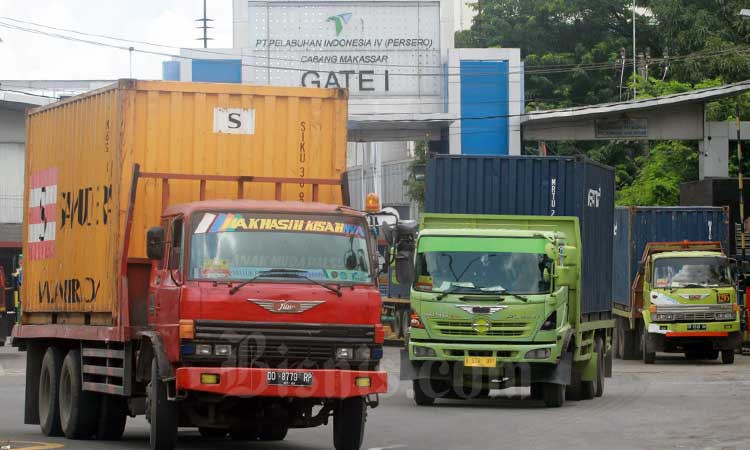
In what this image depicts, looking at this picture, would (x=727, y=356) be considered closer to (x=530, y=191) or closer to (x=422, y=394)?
(x=530, y=191)

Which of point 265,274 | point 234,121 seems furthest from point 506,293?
point 265,274

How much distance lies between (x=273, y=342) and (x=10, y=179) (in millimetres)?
38401

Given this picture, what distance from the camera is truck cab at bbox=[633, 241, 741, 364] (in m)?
32.6

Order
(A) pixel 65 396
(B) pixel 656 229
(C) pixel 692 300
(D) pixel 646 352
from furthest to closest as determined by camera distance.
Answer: (B) pixel 656 229 < (D) pixel 646 352 < (C) pixel 692 300 < (A) pixel 65 396

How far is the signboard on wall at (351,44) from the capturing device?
51.1 m

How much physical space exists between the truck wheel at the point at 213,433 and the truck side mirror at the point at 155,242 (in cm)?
232

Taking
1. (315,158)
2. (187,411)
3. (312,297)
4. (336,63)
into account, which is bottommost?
(187,411)

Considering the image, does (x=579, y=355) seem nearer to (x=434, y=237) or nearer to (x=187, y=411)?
(x=434, y=237)

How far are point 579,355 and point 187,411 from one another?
888 centimetres


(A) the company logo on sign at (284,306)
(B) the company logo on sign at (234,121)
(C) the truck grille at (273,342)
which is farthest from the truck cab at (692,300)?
(A) the company logo on sign at (284,306)

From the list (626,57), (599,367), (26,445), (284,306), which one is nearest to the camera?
(284,306)

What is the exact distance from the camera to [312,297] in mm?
13555

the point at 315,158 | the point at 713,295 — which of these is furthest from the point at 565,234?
the point at 713,295

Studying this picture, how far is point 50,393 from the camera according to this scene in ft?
55.2
